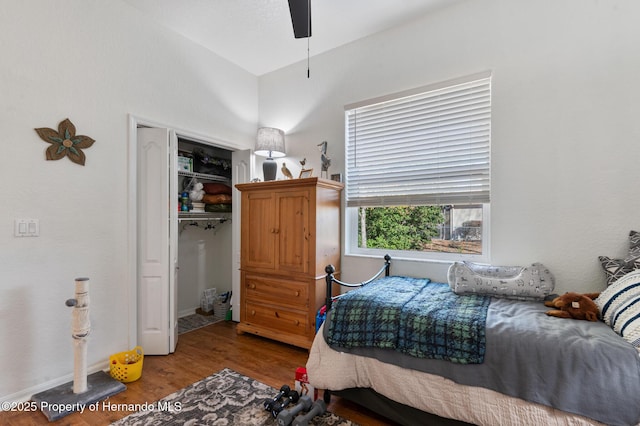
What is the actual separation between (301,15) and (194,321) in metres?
3.40

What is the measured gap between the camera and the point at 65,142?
90.0 inches

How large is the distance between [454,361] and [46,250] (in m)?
2.80

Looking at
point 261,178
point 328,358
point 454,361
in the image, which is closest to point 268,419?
point 328,358

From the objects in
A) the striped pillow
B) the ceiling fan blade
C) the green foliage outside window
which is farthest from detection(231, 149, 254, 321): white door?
the striped pillow

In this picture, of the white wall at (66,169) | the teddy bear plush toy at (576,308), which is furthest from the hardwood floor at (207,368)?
the teddy bear plush toy at (576,308)

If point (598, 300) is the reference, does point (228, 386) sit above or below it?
below

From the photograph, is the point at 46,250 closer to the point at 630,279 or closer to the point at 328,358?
the point at 328,358

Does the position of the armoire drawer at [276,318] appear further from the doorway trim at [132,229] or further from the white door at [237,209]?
the doorway trim at [132,229]

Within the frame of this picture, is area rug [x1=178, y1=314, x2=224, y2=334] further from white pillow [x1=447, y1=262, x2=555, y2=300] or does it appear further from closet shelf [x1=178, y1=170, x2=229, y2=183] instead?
white pillow [x1=447, y1=262, x2=555, y2=300]

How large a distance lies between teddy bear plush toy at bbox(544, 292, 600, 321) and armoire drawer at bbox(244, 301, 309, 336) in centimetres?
187

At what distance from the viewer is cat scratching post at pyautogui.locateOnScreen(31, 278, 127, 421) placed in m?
2.00

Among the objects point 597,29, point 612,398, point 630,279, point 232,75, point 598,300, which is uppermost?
point 232,75

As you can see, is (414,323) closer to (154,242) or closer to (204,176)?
(154,242)

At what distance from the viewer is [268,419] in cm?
186
